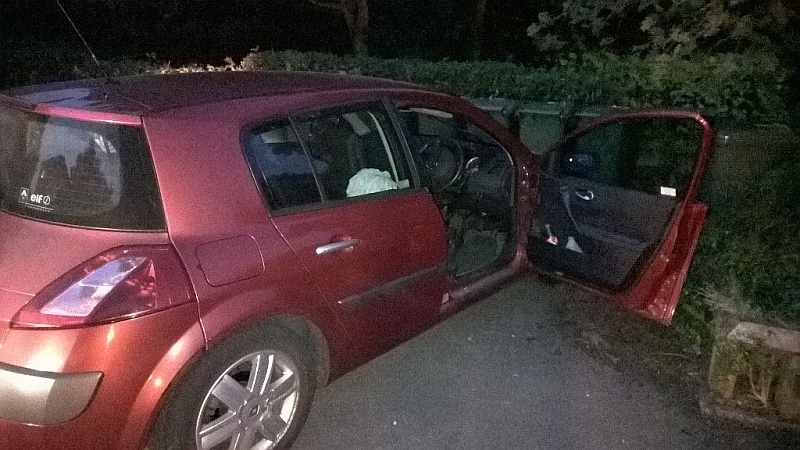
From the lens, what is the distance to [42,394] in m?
2.32

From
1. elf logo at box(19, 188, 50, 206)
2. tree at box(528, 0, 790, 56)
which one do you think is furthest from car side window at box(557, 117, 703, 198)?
elf logo at box(19, 188, 50, 206)

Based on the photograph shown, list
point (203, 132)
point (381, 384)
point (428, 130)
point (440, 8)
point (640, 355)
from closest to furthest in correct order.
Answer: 1. point (203, 132)
2. point (381, 384)
3. point (640, 355)
4. point (428, 130)
5. point (440, 8)

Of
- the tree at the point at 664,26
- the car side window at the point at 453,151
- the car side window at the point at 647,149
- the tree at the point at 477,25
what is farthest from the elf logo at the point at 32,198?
the tree at the point at 477,25

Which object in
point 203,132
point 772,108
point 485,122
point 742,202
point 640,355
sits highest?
point 203,132

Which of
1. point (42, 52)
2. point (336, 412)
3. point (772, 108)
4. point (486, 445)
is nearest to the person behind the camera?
point (486, 445)

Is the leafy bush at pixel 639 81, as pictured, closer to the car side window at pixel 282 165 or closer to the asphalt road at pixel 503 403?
the asphalt road at pixel 503 403

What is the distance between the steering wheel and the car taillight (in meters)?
2.20

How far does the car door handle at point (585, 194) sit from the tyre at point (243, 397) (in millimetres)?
1824

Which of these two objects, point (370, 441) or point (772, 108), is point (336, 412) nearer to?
point (370, 441)

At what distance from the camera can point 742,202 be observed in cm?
507

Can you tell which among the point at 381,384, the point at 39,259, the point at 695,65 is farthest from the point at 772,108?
the point at 39,259

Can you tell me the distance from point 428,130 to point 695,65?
2741 millimetres

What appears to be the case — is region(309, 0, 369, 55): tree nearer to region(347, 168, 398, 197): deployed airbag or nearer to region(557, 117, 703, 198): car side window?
region(557, 117, 703, 198): car side window

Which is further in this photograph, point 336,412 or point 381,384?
point 381,384
